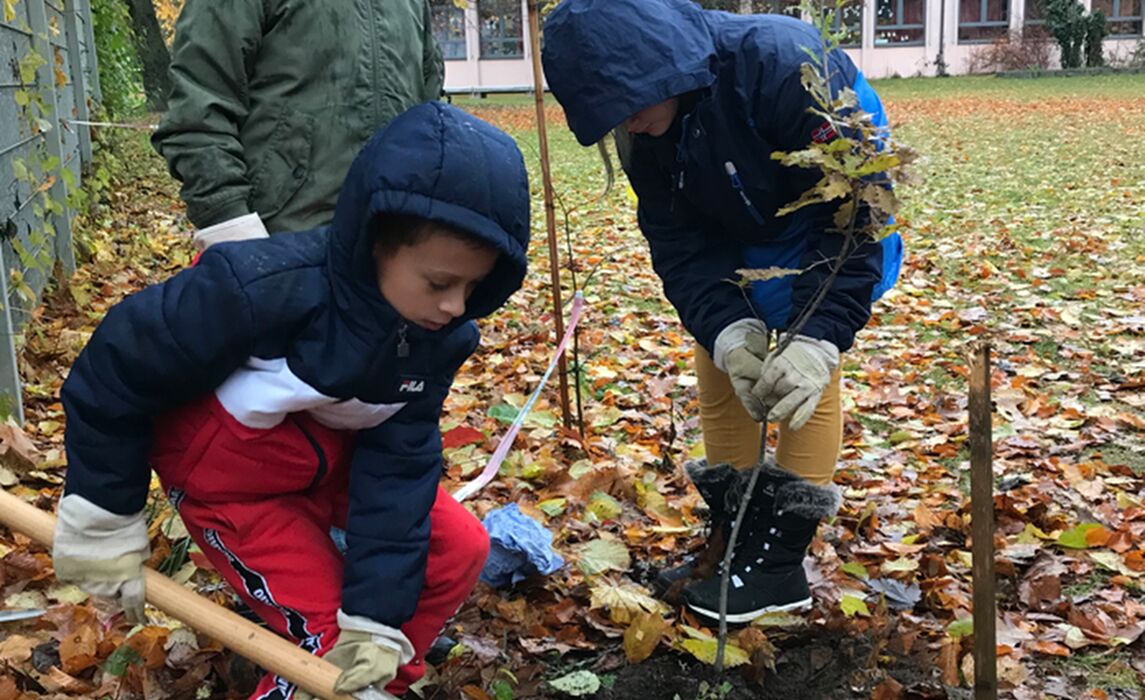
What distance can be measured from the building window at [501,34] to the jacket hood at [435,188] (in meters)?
35.9

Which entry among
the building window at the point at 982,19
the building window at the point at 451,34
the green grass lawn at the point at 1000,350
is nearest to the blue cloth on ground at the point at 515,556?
the green grass lawn at the point at 1000,350

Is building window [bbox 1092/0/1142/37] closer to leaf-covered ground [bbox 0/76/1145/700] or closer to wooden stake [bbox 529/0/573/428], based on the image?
leaf-covered ground [bbox 0/76/1145/700]

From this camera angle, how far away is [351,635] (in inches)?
69.8

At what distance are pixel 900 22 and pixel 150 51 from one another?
27.0m

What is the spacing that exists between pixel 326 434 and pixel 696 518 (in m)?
1.48

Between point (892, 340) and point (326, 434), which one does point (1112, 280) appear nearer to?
point (892, 340)

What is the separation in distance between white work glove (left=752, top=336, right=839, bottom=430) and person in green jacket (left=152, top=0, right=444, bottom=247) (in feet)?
3.51

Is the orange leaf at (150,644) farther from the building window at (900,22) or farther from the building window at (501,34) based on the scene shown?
the building window at (900,22)

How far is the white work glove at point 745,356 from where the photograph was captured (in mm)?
2186

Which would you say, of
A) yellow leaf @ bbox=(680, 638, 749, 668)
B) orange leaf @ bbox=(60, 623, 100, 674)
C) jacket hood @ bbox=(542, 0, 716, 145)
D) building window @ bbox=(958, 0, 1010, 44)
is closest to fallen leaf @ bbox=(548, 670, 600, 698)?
yellow leaf @ bbox=(680, 638, 749, 668)

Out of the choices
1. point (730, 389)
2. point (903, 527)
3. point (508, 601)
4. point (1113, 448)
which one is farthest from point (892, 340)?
point (508, 601)

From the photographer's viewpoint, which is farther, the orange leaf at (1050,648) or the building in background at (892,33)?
the building in background at (892,33)

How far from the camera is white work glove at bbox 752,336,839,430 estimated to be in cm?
204

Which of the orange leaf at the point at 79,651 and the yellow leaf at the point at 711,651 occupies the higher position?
the orange leaf at the point at 79,651
